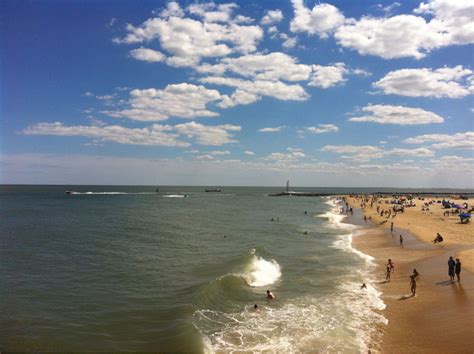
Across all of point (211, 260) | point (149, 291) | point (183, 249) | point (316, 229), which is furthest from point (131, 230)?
point (149, 291)

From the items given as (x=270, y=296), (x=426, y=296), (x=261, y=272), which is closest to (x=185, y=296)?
(x=270, y=296)

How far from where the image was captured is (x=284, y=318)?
1902 centimetres

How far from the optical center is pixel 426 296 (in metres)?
20.9

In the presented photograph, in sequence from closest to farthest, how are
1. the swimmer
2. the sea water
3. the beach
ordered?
1. the beach
2. the sea water
3. the swimmer

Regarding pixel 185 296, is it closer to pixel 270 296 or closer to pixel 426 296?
pixel 270 296

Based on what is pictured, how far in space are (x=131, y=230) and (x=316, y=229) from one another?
25.6 metres

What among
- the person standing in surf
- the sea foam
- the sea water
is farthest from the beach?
the sea foam

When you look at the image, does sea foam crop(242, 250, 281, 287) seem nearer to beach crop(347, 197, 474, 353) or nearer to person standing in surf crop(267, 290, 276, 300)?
person standing in surf crop(267, 290, 276, 300)

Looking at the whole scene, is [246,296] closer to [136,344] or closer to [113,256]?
[136,344]

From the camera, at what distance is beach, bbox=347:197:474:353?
15.4m

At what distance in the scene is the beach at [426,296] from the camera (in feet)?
50.6

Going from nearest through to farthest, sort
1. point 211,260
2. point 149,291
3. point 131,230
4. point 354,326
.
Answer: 1. point 354,326
2. point 149,291
3. point 211,260
4. point 131,230

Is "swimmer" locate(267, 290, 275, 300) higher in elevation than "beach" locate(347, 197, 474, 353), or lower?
lower

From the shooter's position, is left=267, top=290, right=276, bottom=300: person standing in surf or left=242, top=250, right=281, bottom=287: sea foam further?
left=242, top=250, right=281, bottom=287: sea foam
